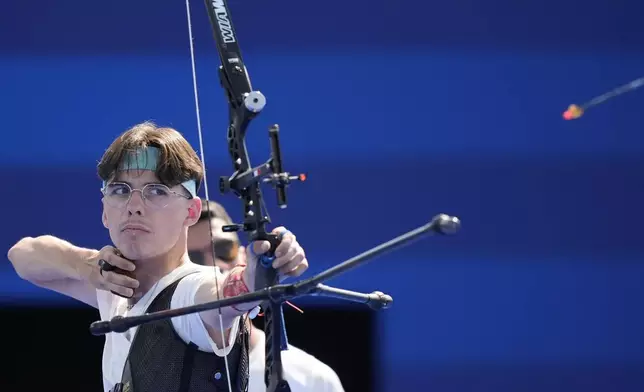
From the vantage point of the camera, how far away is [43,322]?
365cm

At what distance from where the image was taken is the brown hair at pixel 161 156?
8.00ft

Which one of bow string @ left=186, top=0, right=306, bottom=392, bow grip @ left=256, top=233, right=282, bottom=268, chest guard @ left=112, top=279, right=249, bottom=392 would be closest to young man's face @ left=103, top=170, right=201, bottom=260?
chest guard @ left=112, top=279, right=249, bottom=392

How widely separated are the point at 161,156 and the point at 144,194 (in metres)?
0.10

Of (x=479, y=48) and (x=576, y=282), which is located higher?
(x=479, y=48)

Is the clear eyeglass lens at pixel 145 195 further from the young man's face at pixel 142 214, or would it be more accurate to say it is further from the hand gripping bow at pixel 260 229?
the hand gripping bow at pixel 260 229

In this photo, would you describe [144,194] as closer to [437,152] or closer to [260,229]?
[260,229]

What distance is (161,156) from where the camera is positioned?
2445 millimetres

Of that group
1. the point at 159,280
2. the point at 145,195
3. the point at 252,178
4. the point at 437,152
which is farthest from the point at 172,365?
the point at 437,152

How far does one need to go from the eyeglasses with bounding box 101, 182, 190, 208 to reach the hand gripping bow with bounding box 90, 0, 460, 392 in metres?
0.32

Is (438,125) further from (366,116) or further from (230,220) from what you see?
(230,220)

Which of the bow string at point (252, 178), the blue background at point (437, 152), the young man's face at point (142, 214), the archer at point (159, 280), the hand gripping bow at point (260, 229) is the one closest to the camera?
the hand gripping bow at point (260, 229)

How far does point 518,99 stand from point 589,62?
23cm

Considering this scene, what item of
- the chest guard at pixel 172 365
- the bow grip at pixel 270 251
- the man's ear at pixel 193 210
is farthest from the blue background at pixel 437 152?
the bow grip at pixel 270 251

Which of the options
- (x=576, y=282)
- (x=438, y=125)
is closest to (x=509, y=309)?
(x=576, y=282)
